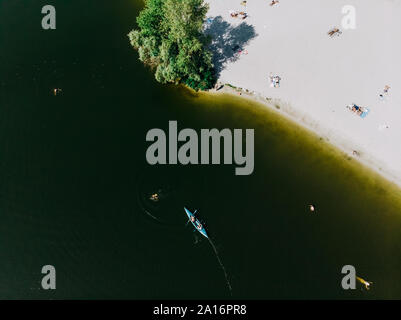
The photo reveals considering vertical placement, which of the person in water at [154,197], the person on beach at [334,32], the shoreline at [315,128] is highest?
the person on beach at [334,32]

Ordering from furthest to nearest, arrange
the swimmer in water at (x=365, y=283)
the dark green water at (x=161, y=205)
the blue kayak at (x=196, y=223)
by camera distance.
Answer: the blue kayak at (x=196, y=223), the dark green water at (x=161, y=205), the swimmer in water at (x=365, y=283)

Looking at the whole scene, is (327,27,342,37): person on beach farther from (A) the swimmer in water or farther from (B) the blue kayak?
(A) the swimmer in water

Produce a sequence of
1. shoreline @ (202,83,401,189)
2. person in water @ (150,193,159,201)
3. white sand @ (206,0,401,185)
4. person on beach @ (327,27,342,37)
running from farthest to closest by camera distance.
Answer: person on beach @ (327,27,342,37)
white sand @ (206,0,401,185)
shoreline @ (202,83,401,189)
person in water @ (150,193,159,201)

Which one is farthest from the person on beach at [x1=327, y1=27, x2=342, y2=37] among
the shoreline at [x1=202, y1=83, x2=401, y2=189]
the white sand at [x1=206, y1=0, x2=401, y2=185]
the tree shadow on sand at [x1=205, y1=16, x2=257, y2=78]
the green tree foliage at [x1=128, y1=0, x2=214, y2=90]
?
the green tree foliage at [x1=128, y1=0, x2=214, y2=90]

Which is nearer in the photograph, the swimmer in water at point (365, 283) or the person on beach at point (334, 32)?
the swimmer in water at point (365, 283)

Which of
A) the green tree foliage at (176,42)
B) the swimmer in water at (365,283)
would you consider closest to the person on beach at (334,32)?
the green tree foliage at (176,42)

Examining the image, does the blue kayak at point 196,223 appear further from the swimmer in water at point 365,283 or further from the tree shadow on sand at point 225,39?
the tree shadow on sand at point 225,39
